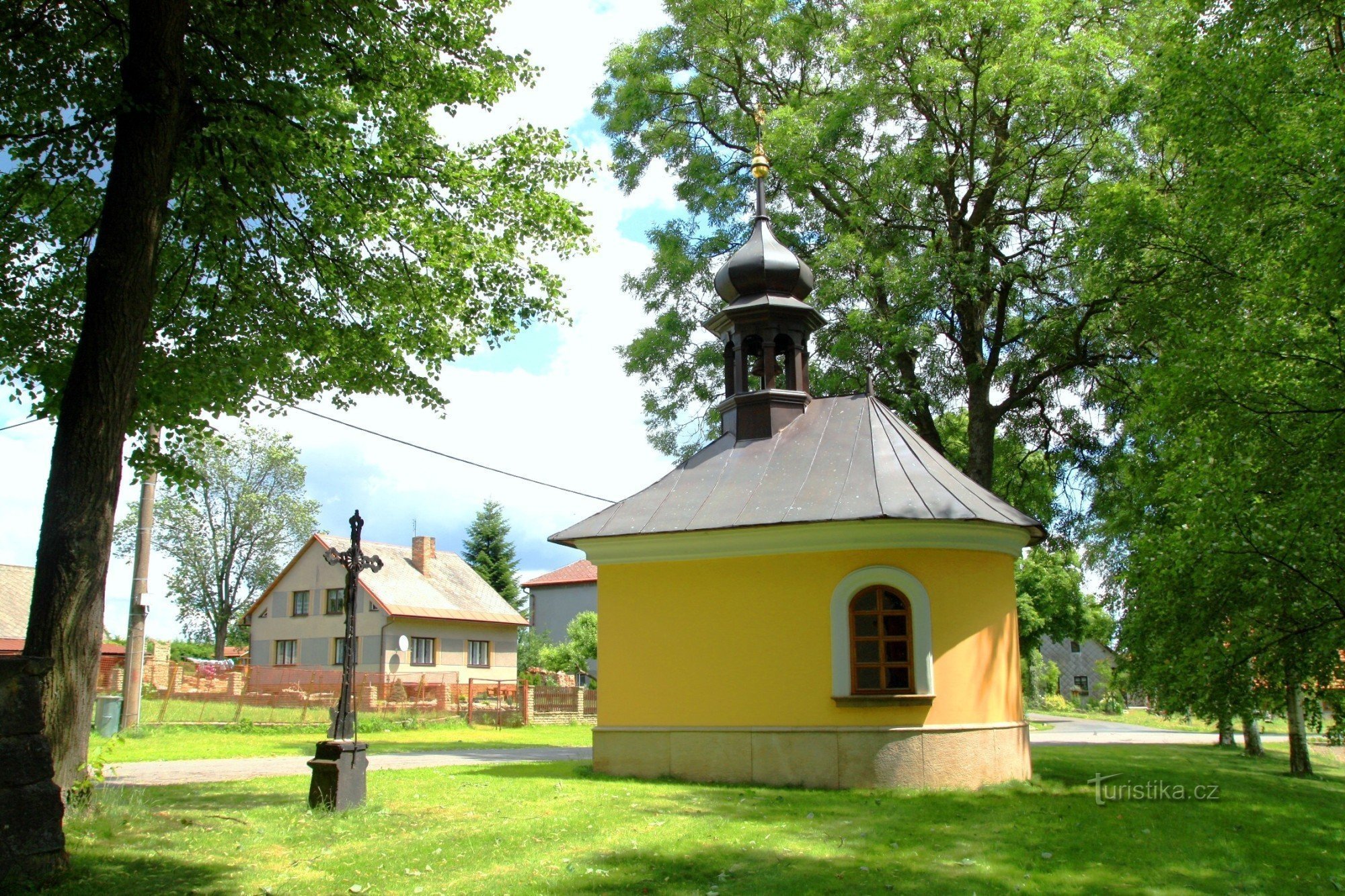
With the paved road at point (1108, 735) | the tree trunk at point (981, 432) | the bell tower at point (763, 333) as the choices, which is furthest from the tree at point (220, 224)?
the paved road at point (1108, 735)

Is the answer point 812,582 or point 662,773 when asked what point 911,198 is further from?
point 662,773

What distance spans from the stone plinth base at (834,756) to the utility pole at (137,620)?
10.00 m

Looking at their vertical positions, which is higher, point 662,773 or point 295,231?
point 295,231

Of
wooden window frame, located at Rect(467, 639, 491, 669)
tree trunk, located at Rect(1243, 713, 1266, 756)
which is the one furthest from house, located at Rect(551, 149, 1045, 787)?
wooden window frame, located at Rect(467, 639, 491, 669)

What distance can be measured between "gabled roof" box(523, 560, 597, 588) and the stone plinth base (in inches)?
1461

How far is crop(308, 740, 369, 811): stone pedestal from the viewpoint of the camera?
9305mm

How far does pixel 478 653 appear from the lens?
41438 millimetres

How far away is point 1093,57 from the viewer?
1762 centimetres

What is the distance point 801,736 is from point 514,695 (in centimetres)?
1975

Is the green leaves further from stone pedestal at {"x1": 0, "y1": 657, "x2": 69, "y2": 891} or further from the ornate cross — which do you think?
stone pedestal at {"x1": 0, "y1": 657, "x2": 69, "y2": 891}

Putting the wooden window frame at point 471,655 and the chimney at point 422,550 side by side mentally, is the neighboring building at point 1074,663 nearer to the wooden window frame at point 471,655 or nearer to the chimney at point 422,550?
the wooden window frame at point 471,655

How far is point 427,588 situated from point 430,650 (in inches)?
98.2

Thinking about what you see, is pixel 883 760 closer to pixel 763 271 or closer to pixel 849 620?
pixel 849 620

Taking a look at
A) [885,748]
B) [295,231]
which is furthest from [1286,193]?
[295,231]
